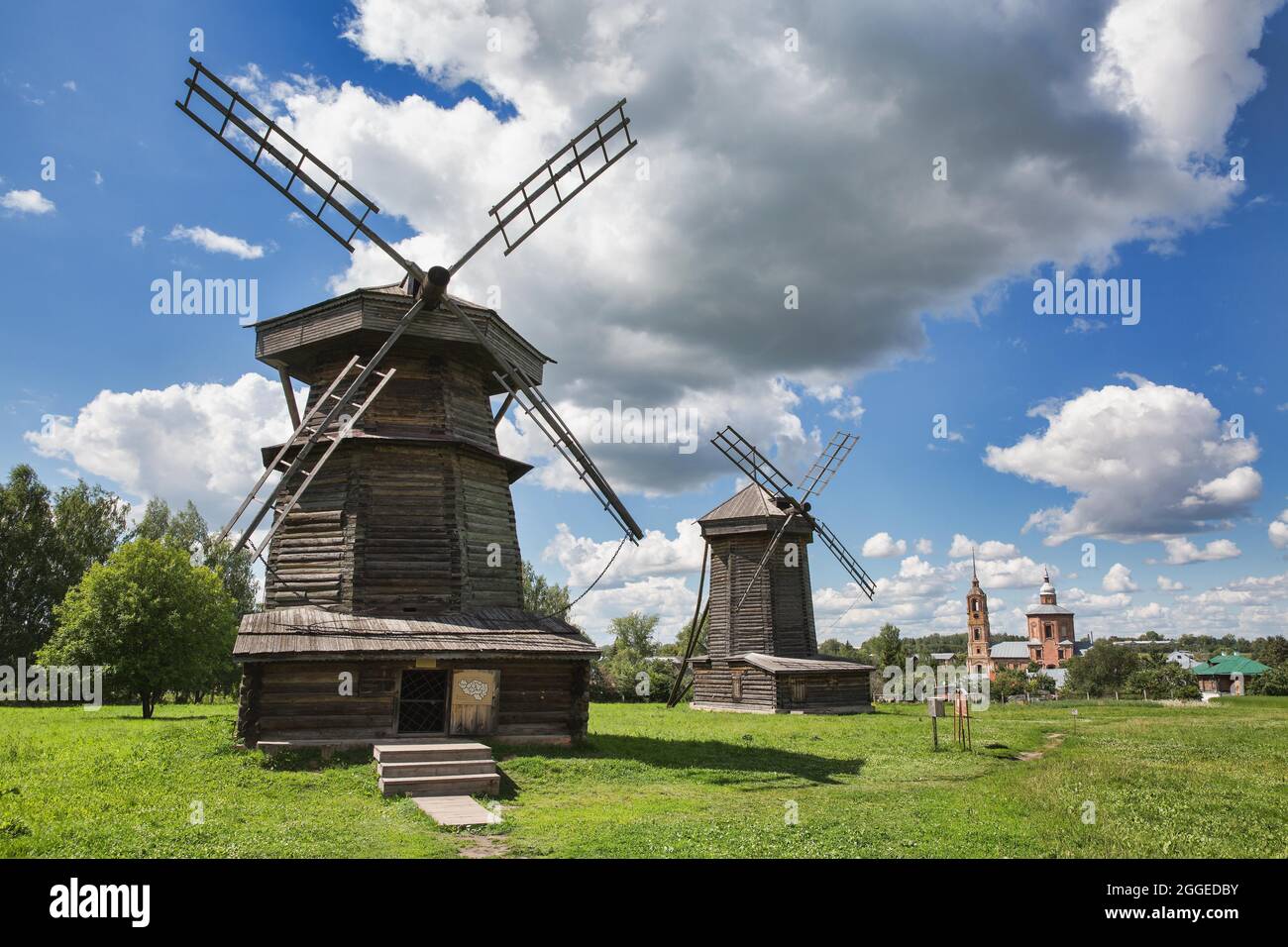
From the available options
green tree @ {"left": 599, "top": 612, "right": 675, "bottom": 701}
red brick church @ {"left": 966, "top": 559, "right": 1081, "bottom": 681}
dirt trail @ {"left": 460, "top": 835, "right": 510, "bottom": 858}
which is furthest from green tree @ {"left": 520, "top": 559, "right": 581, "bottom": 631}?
red brick church @ {"left": 966, "top": 559, "right": 1081, "bottom": 681}

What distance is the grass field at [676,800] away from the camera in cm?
932

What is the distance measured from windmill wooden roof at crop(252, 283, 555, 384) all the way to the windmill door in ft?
27.0

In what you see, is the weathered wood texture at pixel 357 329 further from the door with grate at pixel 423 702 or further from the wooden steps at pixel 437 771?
the wooden steps at pixel 437 771

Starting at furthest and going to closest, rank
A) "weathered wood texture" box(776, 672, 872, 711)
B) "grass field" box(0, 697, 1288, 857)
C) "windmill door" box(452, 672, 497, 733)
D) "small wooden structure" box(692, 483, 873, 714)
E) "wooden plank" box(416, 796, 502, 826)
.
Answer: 1. "small wooden structure" box(692, 483, 873, 714)
2. "weathered wood texture" box(776, 672, 872, 711)
3. "windmill door" box(452, 672, 497, 733)
4. "wooden plank" box(416, 796, 502, 826)
5. "grass field" box(0, 697, 1288, 857)

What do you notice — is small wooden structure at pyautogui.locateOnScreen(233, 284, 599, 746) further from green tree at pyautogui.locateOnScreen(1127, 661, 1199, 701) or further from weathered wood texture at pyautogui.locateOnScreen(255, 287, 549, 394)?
green tree at pyautogui.locateOnScreen(1127, 661, 1199, 701)

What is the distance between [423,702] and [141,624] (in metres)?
17.6

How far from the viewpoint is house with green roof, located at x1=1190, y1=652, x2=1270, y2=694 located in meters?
79.2

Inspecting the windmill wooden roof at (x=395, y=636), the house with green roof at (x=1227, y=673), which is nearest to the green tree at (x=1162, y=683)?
Result: the house with green roof at (x=1227, y=673)

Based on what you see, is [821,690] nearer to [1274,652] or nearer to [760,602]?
[760,602]

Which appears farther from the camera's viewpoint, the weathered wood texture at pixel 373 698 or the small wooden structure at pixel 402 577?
the small wooden structure at pixel 402 577

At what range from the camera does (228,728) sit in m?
17.1

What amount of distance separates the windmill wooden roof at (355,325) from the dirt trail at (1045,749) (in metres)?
17.5
